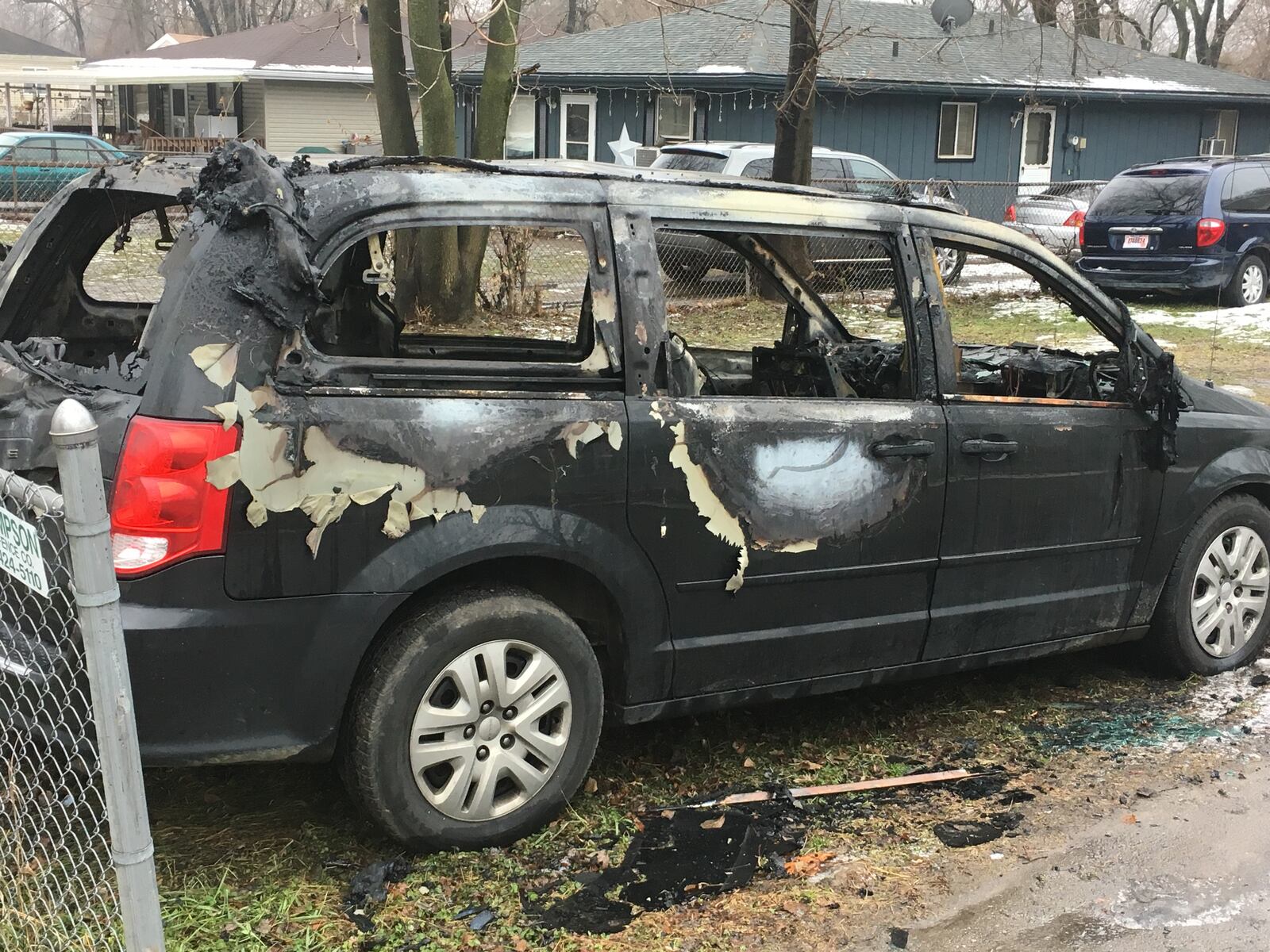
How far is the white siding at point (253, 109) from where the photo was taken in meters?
32.2

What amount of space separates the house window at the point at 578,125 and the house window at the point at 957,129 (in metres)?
7.45

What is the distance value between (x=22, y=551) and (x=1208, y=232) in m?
15.7

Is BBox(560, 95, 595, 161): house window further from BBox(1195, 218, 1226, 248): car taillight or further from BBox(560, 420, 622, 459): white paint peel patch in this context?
BBox(560, 420, 622, 459): white paint peel patch

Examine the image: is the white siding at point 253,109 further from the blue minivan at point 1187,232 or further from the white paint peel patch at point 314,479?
the white paint peel patch at point 314,479

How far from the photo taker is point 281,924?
10.1 ft

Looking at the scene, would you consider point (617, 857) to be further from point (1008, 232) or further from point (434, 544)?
point (1008, 232)

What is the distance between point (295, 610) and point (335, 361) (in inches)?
24.9

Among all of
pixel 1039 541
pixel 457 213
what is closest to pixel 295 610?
pixel 457 213

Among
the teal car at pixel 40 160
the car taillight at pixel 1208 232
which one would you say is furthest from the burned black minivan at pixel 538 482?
the teal car at pixel 40 160

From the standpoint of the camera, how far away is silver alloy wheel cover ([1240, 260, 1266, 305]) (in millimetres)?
15609

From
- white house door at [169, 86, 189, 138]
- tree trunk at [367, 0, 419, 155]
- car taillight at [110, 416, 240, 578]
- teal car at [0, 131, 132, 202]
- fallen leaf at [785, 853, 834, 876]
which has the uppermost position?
white house door at [169, 86, 189, 138]

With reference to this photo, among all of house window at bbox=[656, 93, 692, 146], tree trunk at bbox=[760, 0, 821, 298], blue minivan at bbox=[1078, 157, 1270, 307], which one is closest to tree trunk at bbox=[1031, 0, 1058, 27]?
blue minivan at bbox=[1078, 157, 1270, 307]

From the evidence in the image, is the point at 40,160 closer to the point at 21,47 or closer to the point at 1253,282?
the point at 1253,282

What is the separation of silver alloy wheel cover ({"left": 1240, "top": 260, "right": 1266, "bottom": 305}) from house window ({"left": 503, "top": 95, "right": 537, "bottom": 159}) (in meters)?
15.8
